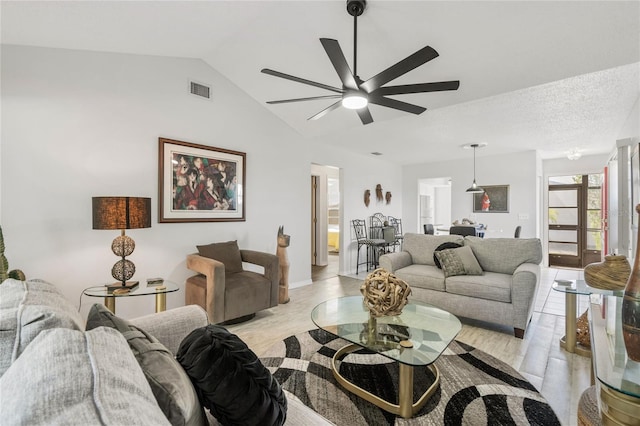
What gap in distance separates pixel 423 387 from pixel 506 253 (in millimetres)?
2153

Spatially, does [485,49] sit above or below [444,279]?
above

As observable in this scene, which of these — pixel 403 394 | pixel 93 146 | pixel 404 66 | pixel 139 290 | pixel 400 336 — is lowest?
pixel 403 394

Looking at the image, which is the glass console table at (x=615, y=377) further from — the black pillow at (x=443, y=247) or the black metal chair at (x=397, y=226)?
the black metal chair at (x=397, y=226)

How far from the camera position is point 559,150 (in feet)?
18.6

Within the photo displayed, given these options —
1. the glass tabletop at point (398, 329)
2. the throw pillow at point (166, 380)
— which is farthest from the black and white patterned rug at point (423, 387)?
the throw pillow at point (166, 380)

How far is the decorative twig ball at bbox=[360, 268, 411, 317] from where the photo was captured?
199 cm

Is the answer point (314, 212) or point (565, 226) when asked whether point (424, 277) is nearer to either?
point (314, 212)

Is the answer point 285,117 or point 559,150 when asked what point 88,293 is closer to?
point 285,117

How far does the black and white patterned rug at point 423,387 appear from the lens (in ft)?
5.46

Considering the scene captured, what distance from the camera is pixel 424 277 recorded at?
3395 mm

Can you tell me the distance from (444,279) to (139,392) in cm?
320

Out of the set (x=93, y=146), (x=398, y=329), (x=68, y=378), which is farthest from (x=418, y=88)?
(x=93, y=146)

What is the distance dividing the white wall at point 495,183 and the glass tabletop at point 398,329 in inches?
191

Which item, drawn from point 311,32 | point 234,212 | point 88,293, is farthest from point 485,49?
point 88,293
